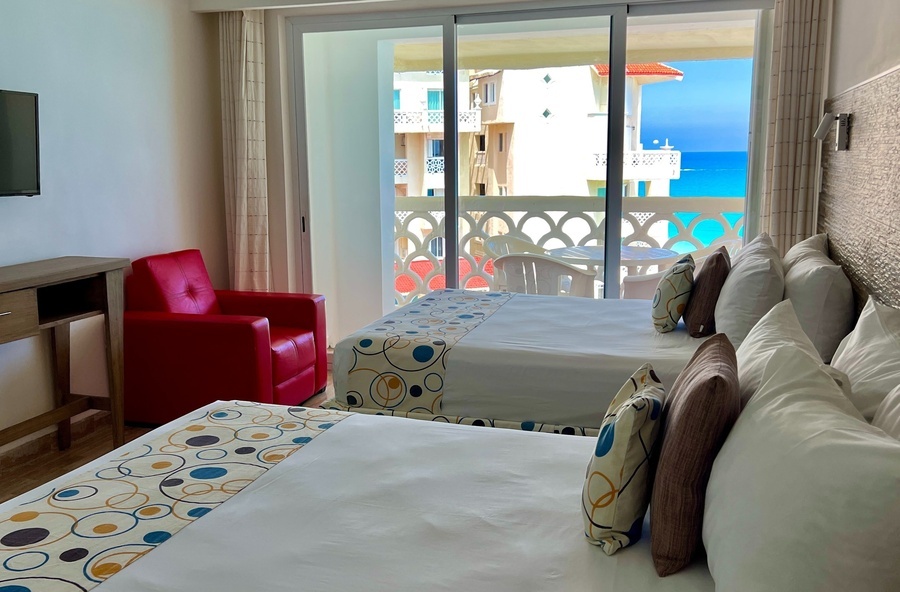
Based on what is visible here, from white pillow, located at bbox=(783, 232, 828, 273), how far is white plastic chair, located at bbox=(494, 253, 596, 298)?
1.83m

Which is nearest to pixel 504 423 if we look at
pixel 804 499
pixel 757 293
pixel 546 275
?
pixel 757 293

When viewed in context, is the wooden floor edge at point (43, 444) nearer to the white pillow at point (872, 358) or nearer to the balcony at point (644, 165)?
the balcony at point (644, 165)

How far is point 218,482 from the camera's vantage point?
5.55 ft

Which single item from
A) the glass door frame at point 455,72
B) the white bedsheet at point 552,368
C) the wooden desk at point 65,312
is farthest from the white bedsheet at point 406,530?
the glass door frame at point 455,72

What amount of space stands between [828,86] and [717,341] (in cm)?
264

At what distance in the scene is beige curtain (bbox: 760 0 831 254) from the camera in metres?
3.88

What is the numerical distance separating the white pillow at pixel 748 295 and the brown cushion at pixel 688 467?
1.34m

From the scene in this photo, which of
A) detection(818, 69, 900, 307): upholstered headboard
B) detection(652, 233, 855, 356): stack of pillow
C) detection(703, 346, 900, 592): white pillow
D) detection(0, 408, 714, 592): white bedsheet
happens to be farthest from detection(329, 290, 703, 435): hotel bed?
detection(703, 346, 900, 592): white pillow

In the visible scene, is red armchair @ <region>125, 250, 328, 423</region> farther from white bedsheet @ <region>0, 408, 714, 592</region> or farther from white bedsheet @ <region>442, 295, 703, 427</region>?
white bedsheet @ <region>0, 408, 714, 592</region>

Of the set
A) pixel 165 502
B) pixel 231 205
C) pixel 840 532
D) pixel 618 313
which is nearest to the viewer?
pixel 840 532

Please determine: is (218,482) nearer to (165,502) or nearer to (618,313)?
(165,502)

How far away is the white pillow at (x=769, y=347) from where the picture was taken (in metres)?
1.41

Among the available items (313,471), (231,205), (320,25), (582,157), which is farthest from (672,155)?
(313,471)

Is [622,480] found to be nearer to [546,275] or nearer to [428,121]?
[546,275]
